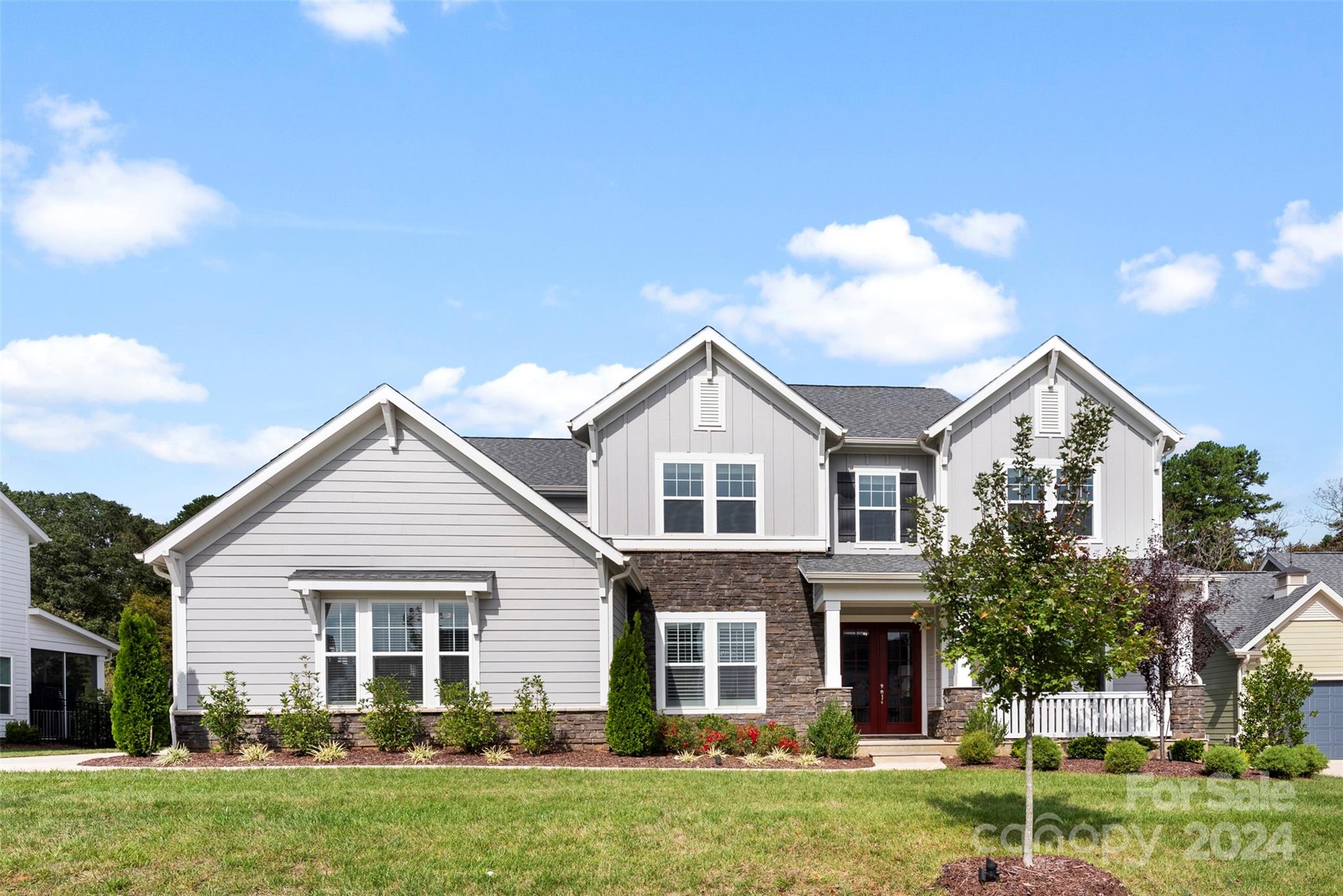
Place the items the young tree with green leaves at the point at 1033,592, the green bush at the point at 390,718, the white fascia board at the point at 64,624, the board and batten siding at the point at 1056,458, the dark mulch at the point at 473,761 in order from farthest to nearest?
1. the white fascia board at the point at 64,624
2. the board and batten siding at the point at 1056,458
3. the green bush at the point at 390,718
4. the dark mulch at the point at 473,761
5. the young tree with green leaves at the point at 1033,592

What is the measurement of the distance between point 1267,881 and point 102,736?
26823mm

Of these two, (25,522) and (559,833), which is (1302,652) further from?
(25,522)

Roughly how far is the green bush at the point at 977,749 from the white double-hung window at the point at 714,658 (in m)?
4.24

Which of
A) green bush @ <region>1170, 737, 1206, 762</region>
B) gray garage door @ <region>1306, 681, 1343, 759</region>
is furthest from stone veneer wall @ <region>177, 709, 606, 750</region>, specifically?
gray garage door @ <region>1306, 681, 1343, 759</region>

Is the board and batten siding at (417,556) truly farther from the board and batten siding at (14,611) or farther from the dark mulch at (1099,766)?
the board and batten siding at (14,611)

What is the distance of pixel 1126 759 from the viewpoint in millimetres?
17250

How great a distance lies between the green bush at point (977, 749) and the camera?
1742cm

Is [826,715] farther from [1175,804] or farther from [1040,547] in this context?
[1040,547]

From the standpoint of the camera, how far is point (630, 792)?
A: 13711 millimetres

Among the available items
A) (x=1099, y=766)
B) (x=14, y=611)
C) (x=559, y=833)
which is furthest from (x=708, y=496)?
(x=14, y=611)

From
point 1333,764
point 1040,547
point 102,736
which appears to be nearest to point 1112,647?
point 1040,547

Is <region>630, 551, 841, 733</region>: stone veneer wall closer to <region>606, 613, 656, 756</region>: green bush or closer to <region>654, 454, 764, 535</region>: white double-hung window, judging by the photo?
<region>654, 454, 764, 535</region>: white double-hung window

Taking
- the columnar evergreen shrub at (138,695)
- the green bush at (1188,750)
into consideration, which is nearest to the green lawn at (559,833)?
the columnar evergreen shrub at (138,695)

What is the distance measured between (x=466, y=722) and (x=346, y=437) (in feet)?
16.2
